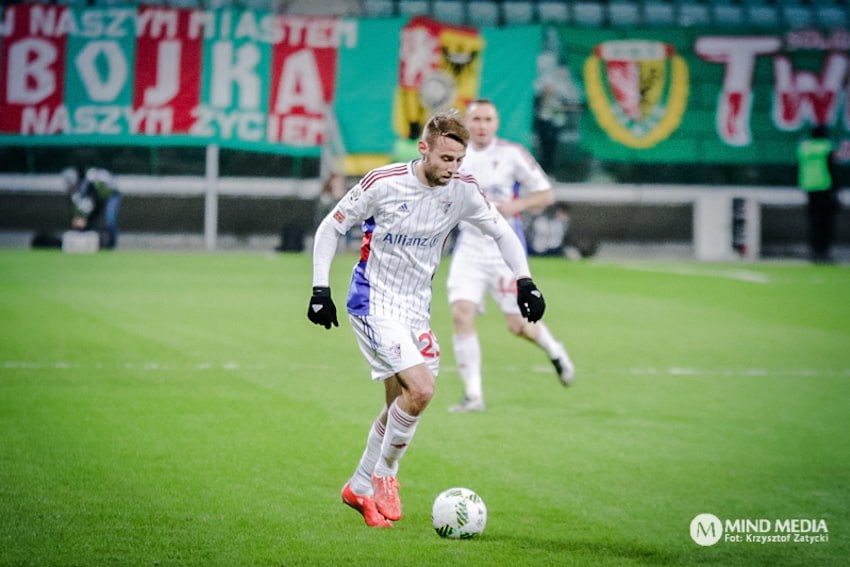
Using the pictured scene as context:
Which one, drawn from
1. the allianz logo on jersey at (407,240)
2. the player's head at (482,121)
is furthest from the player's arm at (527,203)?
the allianz logo on jersey at (407,240)

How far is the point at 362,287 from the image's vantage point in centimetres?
589

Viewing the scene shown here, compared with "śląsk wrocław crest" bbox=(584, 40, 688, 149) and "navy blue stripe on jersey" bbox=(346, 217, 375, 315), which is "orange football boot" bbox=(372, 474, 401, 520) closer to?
"navy blue stripe on jersey" bbox=(346, 217, 375, 315)

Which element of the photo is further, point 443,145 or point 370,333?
point 370,333

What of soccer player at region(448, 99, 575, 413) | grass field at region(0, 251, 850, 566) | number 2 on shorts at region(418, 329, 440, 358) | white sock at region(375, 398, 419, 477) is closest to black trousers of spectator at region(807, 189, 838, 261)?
grass field at region(0, 251, 850, 566)

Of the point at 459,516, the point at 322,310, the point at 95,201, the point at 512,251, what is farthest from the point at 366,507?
the point at 95,201

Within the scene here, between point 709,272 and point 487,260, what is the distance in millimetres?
14048

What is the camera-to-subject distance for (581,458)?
23.7 ft

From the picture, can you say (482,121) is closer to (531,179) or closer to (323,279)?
(531,179)

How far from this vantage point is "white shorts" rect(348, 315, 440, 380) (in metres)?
5.73

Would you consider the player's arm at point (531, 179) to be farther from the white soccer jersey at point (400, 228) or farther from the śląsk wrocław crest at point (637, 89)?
the śląsk wrocław crest at point (637, 89)

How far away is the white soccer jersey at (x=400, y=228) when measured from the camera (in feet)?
19.0

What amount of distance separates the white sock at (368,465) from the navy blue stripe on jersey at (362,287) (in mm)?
559

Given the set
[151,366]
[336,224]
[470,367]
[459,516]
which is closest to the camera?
[459,516]

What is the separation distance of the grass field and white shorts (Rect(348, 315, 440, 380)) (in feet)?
2.28
